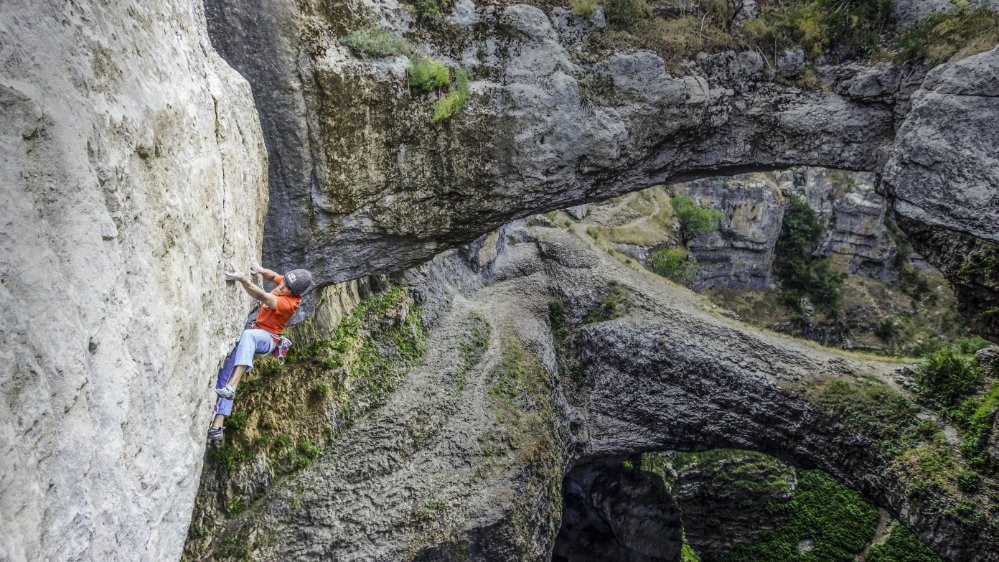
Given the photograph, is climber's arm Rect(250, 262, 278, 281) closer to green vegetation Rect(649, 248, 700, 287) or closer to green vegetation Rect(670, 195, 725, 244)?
green vegetation Rect(649, 248, 700, 287)

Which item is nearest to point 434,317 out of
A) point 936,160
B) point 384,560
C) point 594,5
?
point 384,560

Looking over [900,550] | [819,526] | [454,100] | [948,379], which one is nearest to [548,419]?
[454,100]

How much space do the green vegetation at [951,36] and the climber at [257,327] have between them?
523 inches

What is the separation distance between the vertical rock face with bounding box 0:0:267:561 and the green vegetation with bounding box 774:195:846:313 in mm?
39671

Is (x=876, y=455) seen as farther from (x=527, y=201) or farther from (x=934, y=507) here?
(x=527, y=201)

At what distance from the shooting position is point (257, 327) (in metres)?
7.93

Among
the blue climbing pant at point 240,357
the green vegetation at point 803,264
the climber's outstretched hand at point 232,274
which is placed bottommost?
the green vegetation at point 803,264

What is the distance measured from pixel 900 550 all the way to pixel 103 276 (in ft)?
86.0

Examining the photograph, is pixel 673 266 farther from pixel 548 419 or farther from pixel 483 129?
pixel 483 129

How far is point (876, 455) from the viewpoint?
1509 centimetres

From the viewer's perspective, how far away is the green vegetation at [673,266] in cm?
3350

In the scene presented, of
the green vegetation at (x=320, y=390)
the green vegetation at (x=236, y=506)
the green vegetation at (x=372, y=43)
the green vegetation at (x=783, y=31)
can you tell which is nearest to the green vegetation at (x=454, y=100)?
the green vegetation at (x=372, y=43)

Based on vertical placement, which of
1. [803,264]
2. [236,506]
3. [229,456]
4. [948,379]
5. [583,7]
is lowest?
Result: [803,264]

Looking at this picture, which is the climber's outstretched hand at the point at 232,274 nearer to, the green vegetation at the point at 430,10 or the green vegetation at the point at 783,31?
the green vegetation at the point at 430,10
